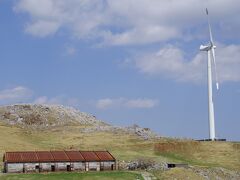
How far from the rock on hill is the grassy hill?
125 cm

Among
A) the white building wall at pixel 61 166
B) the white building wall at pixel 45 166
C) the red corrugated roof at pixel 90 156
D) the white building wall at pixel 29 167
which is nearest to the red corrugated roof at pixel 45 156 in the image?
the white building wall at pixel 45 166

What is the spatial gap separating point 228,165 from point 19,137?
4282 cm

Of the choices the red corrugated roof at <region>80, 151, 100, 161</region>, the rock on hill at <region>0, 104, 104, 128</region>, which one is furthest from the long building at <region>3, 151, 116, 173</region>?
the rock on hill at <region>0, 104, 104, 128</region>

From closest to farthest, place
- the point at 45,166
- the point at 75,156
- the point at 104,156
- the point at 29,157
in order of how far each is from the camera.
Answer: the point at 45,166 → the point at 29,157 → the point at 75,156 → the point at 104,156

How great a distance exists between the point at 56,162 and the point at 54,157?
1.40m

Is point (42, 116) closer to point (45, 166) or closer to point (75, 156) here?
point (75, 156)

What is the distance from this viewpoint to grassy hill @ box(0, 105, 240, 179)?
78062 millimetres

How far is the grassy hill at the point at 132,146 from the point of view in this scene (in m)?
78.1

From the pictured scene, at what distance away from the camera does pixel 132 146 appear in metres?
94.2

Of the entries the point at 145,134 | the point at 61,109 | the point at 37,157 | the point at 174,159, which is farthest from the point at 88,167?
the point at 61,109

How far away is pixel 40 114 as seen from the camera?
12425 cm

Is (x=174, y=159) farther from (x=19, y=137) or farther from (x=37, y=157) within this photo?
(x=19, y=137)

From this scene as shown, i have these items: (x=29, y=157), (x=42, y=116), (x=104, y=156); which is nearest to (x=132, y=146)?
(x=104, y=156)

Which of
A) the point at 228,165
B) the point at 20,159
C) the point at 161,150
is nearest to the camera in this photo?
the point at 20,159
